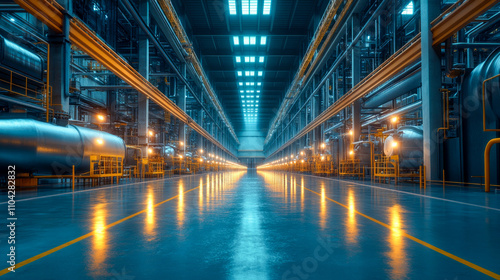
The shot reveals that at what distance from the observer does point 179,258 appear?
2877mm

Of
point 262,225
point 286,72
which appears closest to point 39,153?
point 262,225

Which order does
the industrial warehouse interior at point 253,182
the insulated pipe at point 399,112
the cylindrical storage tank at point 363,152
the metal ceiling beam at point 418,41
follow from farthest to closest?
1. the cylindrical storage tank at point 363,152
2. the insulated pipe at point 399,112
3. the metal ceiling beam at point 418,41
4. the industrial warehouse interior at point 253,182

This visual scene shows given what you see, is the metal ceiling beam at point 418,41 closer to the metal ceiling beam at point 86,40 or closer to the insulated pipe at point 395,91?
the insulated pipe at point 395,91

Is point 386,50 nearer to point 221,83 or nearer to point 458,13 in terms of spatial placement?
point 458,13

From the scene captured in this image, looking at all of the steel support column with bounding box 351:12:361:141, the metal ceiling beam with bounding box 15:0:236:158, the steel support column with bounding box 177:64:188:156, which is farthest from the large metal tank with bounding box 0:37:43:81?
the steel support column with bounding box 351:12:361:141

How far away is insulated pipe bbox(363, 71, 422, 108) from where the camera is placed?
48.2 feet

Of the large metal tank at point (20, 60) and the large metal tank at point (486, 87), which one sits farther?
the large metal tank at point (20, 60)

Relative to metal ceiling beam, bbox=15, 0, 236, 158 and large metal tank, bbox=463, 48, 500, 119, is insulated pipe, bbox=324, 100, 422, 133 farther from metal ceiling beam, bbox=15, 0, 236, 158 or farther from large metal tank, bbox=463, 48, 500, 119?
metal ceiling beam, bbox=15, 0, 236, 158

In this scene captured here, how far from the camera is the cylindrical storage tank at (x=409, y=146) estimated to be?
1354 cm

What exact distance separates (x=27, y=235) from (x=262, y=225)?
120 inches

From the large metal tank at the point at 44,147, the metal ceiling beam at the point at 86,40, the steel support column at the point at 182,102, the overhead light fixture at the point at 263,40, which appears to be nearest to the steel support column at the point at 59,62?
the metal ceiling beam at the point at 86,40

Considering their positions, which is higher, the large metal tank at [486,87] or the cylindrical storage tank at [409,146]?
the large metal tank at [486,87]

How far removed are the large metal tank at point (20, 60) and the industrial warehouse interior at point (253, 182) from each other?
0.08m

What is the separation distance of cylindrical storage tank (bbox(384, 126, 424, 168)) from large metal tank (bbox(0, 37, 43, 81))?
53.3ft
